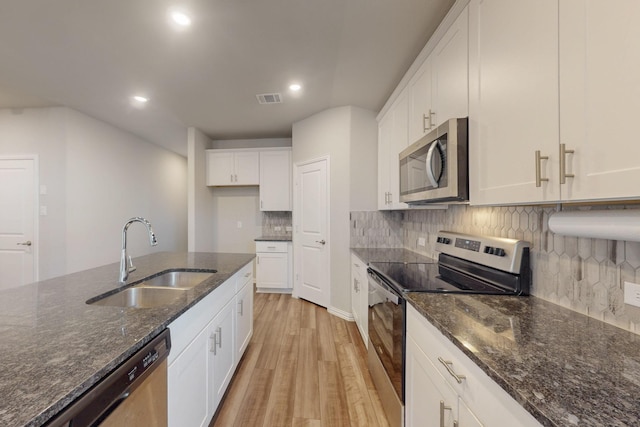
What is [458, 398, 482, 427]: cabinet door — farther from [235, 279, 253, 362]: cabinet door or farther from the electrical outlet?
[235, 279, 253, 362]: cabinet door

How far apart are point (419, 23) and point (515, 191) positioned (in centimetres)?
146

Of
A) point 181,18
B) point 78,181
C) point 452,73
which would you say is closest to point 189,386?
point 452,73

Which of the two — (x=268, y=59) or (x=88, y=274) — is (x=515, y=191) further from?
(x=88, y=274)

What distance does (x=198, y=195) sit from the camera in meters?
4.18

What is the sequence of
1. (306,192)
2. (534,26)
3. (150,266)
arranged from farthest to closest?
1. (306,192)
2. (150,266)
3. (534,26)

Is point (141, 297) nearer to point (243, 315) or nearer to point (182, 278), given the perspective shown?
point (182, 278)

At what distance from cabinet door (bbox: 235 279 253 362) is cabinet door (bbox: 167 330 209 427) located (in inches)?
24.1

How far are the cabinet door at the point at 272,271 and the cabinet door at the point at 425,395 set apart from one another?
292cm

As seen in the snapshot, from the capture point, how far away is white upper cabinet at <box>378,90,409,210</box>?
89.1 inches

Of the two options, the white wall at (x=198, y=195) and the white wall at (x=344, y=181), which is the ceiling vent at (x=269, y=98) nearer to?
the white wall at (x=344, y=181)

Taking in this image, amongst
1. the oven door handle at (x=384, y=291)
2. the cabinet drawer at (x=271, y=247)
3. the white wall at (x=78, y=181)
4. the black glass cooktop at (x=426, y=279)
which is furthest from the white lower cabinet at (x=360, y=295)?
the white wall at (x=78, y=181)

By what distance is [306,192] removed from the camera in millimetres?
3656

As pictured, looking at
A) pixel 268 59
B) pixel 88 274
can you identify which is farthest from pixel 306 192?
pixel 88 274

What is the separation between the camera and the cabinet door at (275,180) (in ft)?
13.8
